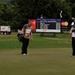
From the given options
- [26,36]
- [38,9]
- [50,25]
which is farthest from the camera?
[38,9]

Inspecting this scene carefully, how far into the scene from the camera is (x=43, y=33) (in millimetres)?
54719

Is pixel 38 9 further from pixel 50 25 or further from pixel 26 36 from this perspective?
pixel 26 36

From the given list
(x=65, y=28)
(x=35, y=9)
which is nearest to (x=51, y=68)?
(x=65, y=28)

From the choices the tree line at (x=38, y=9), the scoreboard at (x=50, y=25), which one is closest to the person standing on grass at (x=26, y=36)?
the scoreboard at (x=50, y=25)

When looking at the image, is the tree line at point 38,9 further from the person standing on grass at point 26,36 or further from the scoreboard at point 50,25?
the person standing on grass at point 26,36

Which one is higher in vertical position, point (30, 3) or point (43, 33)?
point (30, 3)

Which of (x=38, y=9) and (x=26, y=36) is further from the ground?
(x=38, y=9)

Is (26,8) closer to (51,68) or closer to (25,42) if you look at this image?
(25,42)

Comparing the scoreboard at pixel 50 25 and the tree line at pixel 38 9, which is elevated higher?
the tree line at pixel 38 9

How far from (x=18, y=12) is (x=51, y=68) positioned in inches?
2759

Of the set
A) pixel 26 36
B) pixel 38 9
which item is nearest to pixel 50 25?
pixel 38 9

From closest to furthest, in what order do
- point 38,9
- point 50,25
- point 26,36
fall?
point 26,36
point 50,25
point 38,9

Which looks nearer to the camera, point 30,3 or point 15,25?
point 30,3

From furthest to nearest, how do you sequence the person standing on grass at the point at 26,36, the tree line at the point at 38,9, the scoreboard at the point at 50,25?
the tree line at the point at 38,9, the scoreboard at the point at 50,25, the person standing on grass at the point at 26,36
